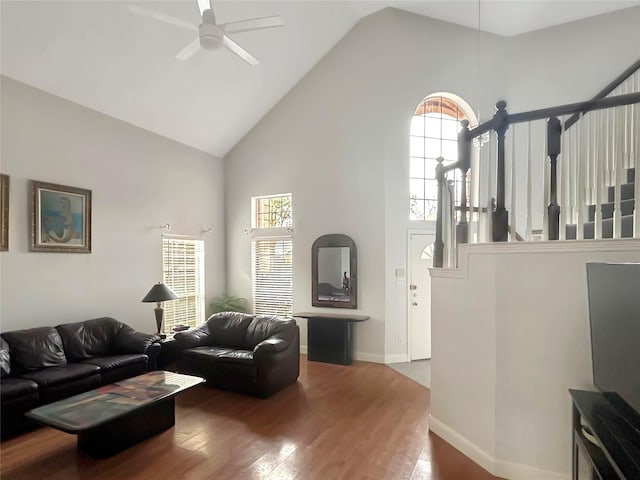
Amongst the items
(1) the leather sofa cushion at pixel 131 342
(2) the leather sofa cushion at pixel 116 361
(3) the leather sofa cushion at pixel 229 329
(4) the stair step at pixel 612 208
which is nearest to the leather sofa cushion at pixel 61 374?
(2) the leather sofa cushion at pixel 116 361

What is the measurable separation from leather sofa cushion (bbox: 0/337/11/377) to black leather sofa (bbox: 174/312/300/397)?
5.44 feet

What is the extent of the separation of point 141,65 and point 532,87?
5425 millimetres

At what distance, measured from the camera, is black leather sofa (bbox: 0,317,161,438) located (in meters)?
3.11

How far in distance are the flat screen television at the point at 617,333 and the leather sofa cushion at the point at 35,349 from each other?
479 cm

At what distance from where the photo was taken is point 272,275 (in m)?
6.39

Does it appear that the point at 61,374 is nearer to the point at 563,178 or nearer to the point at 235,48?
the point at 235,48

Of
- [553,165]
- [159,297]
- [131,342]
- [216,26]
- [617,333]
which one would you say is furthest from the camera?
[159,297]

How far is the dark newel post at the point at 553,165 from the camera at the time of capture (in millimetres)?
2408

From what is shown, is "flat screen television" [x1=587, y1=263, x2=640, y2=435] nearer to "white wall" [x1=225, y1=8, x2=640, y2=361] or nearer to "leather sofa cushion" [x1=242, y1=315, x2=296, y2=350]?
"leather sofa cushion" [x1=242, y1=315, x2=296, y2=350]

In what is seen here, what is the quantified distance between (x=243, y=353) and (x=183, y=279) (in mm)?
2386

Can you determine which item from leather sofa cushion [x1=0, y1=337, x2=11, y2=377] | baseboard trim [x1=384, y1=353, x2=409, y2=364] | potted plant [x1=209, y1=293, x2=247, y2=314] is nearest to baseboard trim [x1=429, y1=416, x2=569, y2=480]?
baseboard trim [x1=384, y1=353, x2=409, y2=364]

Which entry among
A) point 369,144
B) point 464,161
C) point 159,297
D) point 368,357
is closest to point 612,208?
point 464,161

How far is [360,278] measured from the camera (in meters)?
5.53

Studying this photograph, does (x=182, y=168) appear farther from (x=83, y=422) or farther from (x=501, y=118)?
(x=501, y=118)
